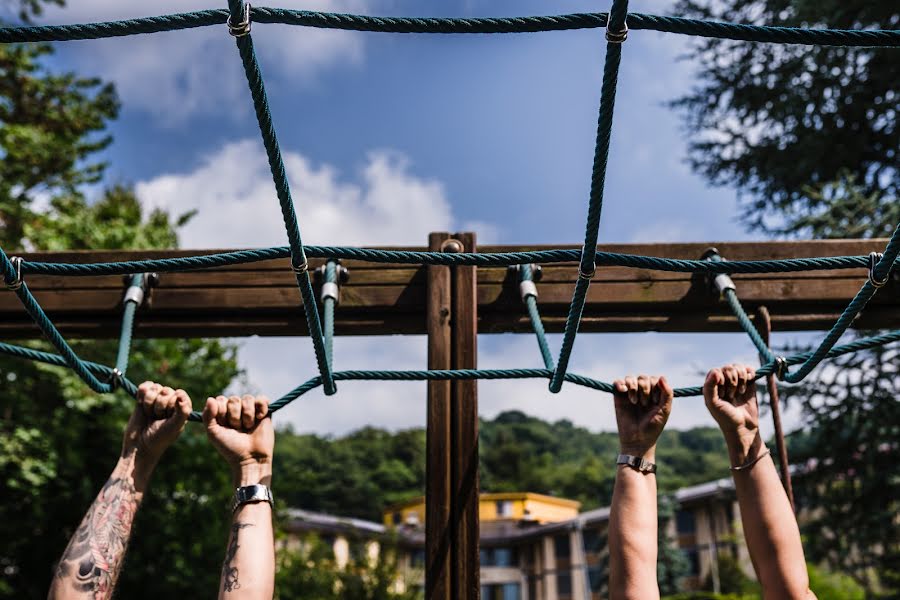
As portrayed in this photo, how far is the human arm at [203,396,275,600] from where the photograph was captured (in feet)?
4.66

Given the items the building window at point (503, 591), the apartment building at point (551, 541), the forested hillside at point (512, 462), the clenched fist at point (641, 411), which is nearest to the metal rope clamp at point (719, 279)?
the clenched fist at point (641, 411)

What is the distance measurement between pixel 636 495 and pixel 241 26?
1.12 metres

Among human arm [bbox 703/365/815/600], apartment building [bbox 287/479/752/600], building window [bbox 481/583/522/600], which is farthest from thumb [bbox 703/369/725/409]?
building window [bbox 481/583/522/600]

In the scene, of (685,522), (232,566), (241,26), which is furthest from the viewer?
(685,522)

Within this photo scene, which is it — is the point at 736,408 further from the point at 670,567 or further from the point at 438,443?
the point at 670,567

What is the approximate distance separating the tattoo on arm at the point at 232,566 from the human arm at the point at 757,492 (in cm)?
98

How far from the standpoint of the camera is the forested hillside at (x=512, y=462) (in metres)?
26.4

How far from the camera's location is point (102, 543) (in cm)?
152

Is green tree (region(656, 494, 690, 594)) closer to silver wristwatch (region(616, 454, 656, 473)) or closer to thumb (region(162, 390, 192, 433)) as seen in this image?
silver wristwatch (region(616, 454, 656, 473))

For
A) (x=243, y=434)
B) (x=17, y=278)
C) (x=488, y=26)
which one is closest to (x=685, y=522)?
(x=243, y=434)

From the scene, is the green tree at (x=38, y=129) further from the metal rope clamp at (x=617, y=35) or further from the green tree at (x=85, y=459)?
the metal rope clamp at (x=617, y=35)

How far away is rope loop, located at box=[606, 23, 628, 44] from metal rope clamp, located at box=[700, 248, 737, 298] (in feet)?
3.30

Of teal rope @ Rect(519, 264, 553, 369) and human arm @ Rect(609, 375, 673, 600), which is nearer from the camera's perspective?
human arm @ Rect(609, 375, 673, 600)

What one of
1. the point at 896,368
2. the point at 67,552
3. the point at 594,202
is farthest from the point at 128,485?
the point at 896,368
